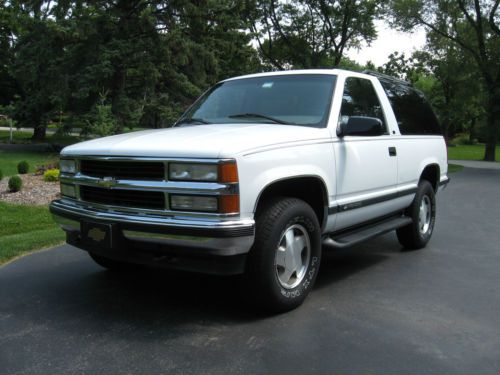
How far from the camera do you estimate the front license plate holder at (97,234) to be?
371cm

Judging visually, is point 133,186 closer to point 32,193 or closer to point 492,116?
point 32,193

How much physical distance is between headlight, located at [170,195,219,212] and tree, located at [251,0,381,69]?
90.4ft

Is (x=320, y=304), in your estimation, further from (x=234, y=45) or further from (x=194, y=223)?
(x=234, y=45)

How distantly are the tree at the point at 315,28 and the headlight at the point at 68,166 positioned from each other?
2692cm

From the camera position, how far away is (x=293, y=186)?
13.9 ft

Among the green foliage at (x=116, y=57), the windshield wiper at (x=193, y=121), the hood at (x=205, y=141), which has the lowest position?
the hood at (x=205, y=141)

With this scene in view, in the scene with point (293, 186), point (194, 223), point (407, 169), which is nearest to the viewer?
point (194, 223)

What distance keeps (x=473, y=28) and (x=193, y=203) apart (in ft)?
88.8

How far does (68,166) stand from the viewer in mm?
4320

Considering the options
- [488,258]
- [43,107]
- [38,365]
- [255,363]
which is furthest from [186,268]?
[43,107]

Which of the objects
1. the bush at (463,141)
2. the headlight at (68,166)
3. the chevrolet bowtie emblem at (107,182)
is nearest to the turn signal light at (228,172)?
the chevrolet bowtie emblem at (107,182)

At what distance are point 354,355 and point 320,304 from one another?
976 millimetres

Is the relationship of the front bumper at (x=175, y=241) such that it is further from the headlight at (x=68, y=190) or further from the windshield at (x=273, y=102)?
the windshield at (x=273, y=102)

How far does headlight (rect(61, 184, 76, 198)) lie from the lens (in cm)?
427
